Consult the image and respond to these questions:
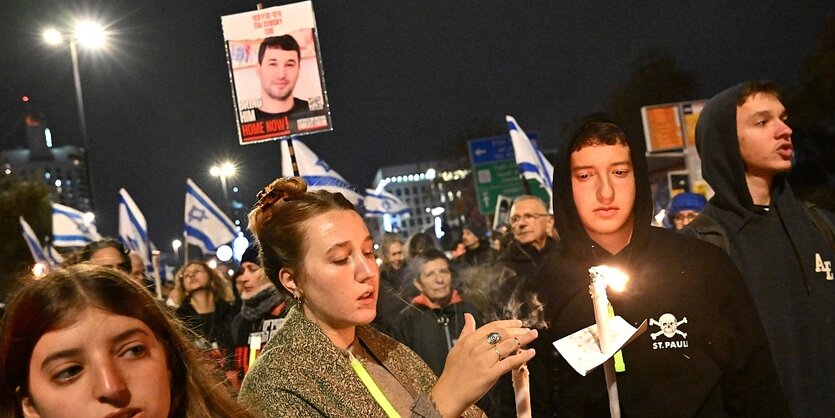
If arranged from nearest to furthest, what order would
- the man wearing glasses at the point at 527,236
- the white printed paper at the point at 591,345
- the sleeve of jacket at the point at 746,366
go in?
the white printed paper at the point at 591,345 < the sleeve of jacket at the point at 746,366 < the man wearing glasses at the point at 527,236

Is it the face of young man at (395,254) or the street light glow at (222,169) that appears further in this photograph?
the street light glow at (222,169)

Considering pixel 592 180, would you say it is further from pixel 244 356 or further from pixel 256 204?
pixel 244 356

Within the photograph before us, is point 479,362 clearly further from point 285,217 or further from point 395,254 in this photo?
point 395,254

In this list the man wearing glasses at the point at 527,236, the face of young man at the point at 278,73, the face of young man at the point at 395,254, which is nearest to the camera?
the man wearing glasses at the point at 527,236

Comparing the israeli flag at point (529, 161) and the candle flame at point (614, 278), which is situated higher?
the israeli flag at point (529, 161)

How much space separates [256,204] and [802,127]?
37.8 metres

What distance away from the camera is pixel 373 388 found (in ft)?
9.40

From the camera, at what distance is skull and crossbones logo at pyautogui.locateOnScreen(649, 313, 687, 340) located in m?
3.06

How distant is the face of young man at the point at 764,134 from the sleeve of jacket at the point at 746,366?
113 centimetres

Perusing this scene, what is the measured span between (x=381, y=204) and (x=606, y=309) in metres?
17.7

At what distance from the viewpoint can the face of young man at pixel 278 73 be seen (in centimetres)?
867

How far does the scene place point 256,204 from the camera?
337 cm

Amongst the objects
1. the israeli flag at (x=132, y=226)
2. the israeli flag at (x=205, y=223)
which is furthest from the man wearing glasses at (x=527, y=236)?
the israeli flag at (x=132, y=226)

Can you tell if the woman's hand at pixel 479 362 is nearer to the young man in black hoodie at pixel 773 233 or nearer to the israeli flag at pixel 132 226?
the young man in black hoodie at pixel 773 233
